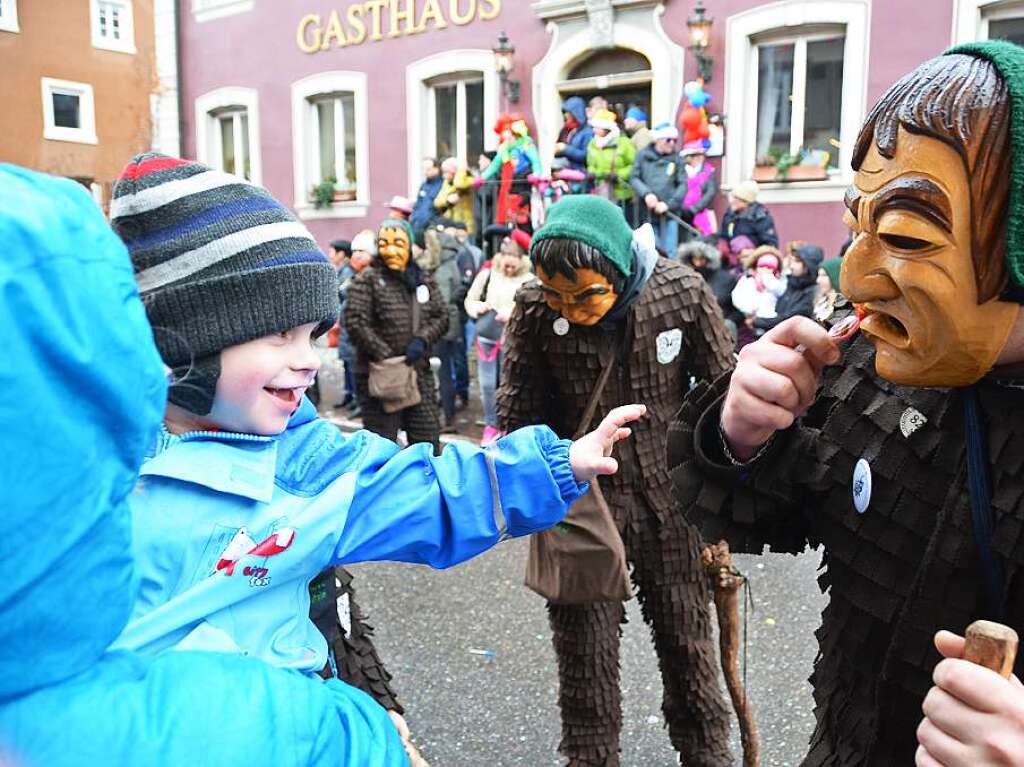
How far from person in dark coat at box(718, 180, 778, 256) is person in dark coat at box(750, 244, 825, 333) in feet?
4.35

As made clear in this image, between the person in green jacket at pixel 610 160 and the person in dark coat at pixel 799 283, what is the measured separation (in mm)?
3084

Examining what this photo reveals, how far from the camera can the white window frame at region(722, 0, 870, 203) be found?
891 cm

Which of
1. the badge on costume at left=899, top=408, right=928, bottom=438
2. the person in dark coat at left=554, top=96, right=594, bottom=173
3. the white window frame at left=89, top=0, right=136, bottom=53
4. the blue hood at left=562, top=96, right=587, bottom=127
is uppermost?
the white window frame at left=89, top=0, right=136, bottom=53

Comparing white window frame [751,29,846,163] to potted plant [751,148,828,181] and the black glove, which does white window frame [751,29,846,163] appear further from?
the black glove

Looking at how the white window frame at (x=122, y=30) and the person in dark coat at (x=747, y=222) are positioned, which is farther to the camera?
the white window frame at (x=122, y=30)

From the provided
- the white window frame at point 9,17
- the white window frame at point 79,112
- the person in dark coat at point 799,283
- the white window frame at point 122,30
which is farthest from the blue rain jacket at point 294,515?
the white window frame at point 122,30

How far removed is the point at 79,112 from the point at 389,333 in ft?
40.3

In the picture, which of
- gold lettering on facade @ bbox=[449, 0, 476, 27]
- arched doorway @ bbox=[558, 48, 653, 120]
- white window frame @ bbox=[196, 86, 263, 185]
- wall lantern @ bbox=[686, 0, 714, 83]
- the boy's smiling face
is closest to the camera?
the boy's smiling face

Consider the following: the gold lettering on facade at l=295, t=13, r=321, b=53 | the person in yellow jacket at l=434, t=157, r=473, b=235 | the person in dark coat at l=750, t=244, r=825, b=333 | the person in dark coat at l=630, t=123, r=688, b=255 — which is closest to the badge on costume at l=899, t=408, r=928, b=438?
the person in dark coat at l=750, t=244, r=825, b=333

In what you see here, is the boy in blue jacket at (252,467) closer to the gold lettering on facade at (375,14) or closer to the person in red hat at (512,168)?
the person in red hat at (512,168)

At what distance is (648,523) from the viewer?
2564 mm

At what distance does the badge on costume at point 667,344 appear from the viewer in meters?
2.57

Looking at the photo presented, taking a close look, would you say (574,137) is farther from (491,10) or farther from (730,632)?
(730,632)

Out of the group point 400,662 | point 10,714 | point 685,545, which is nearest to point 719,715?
point 685,545
